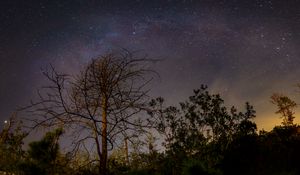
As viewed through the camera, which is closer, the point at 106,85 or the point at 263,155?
the point at 106,85

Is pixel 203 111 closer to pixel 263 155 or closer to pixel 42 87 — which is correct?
pixel 263 155

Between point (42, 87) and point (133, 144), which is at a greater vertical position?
point (42, 87)

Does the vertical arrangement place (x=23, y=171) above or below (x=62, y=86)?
below

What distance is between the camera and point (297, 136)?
23047 millimetres

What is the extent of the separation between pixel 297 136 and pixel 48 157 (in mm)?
16850

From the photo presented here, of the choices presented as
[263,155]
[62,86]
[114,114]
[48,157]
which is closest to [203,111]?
[263,155]

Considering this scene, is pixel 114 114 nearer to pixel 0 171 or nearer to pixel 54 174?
pixel 54 174

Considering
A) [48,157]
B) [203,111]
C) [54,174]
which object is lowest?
[54,174]

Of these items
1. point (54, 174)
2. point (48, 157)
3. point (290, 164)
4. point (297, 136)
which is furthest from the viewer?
point (297, 136)

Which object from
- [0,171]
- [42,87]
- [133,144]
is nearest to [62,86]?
[42,87]

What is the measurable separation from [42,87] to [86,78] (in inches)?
42.2

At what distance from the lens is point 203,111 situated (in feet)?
58.2

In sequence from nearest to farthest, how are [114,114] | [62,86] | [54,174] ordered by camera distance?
[62,86] < [114,114] < [54,174]

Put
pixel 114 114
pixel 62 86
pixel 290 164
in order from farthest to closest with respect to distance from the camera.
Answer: pixel 290 164 < pixel 114 114 < pixel 62 86
